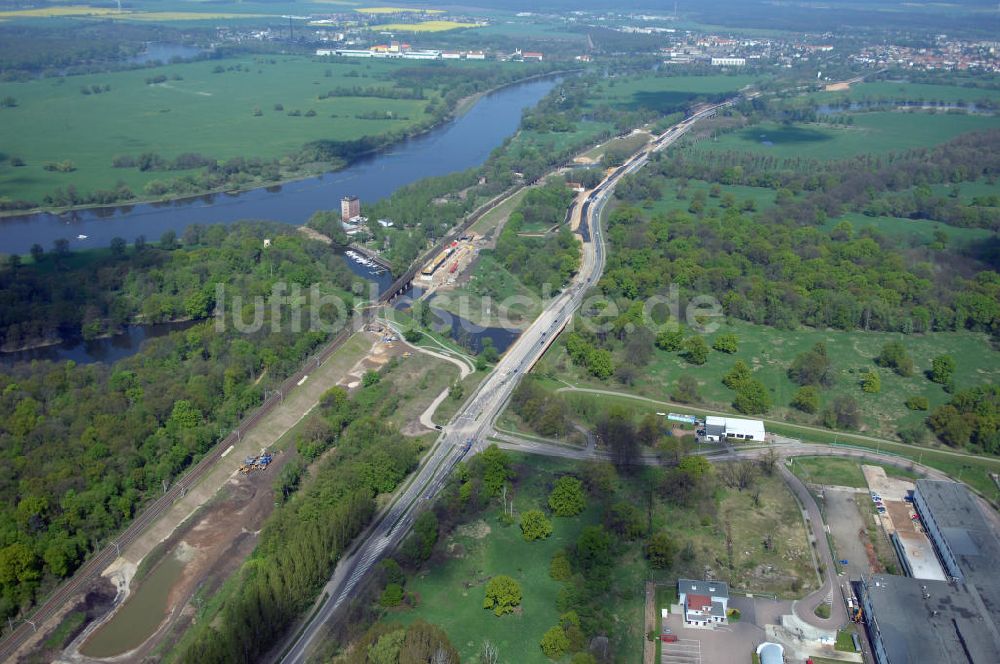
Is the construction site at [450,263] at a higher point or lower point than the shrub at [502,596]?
lower

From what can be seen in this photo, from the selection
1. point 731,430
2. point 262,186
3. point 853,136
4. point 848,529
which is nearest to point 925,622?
point 848,529

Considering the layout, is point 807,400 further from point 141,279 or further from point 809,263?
point 141,279

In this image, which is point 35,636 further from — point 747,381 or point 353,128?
point 353,128

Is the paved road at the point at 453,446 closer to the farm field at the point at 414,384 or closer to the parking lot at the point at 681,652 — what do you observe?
the farm field at the point at 414,384

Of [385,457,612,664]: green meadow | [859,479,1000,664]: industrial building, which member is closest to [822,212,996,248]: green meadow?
[859,479,1000,664]: industrial building

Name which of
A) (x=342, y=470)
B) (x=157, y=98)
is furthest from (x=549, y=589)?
(x=157, y=98)

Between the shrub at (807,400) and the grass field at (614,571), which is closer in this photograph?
the grass field at (614,571)

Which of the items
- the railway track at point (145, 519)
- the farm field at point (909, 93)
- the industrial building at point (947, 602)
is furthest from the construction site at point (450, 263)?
the farm field at point (909, 93)
